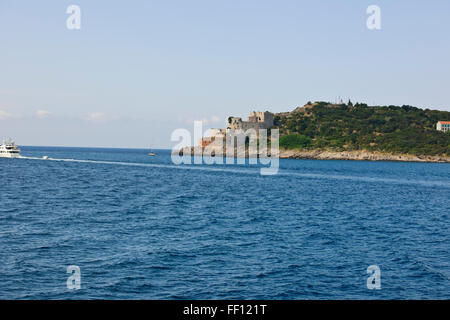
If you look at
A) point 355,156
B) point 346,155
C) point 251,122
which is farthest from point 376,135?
point 251,122

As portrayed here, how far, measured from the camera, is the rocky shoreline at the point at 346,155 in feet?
505

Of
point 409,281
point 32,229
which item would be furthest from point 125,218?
point 409,281

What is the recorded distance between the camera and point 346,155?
16412 cm

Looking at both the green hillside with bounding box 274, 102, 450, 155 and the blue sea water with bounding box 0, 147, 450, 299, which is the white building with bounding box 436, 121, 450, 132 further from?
the blue sea water with bounding box 0, 147, 450, 299

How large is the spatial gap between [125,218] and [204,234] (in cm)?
808

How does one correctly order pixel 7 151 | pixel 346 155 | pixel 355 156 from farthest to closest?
pixel 346 155 < pixel 355 156 < pixel 7 151

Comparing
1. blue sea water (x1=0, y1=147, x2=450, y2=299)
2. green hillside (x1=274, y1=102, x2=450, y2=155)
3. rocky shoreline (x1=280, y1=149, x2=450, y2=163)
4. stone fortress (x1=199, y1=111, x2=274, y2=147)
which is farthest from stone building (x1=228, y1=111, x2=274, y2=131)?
blue sea water (x1=0, y1=147, x2=450, y2=299)

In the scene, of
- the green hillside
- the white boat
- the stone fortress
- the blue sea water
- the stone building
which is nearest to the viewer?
the blue sea water

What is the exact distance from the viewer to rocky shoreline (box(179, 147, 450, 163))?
154000mm

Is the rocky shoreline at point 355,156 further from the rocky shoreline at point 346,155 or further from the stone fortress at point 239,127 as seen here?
the stone fortress at point 239,127

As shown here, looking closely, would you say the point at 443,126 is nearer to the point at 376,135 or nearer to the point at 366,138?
the point at 376,135

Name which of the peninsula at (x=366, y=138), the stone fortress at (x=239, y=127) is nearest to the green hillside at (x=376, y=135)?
the peninsula at (x=366, y=138)

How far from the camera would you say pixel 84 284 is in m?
15.7
